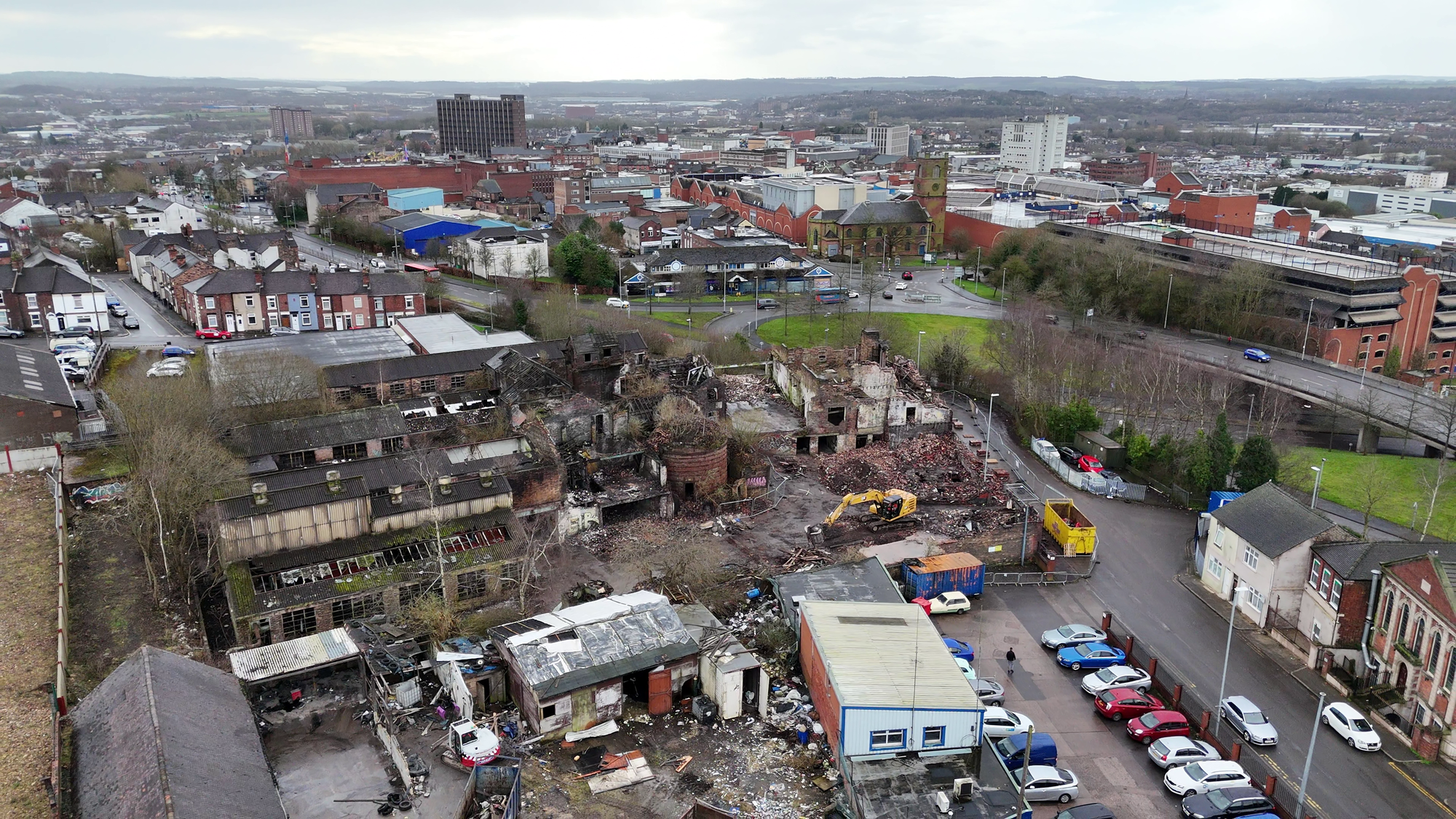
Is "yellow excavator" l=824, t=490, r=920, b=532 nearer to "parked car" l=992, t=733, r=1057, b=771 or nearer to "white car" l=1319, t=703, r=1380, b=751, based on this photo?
"parked car" l=992, t=733, r=1057, b=771

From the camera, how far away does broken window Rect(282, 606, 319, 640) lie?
87.2 feet

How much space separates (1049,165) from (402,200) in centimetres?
12664

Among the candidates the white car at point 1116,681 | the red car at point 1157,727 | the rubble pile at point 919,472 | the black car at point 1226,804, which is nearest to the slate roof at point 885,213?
the rubble pile at point 919,472

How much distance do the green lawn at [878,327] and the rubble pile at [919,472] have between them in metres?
16.0

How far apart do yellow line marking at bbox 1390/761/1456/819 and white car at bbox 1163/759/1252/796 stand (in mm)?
3821

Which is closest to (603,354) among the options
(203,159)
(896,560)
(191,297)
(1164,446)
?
(896,560)

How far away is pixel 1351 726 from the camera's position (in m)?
23.5

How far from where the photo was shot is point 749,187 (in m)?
121

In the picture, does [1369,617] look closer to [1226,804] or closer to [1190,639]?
[1190,639]

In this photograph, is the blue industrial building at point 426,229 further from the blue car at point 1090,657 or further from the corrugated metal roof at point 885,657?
the blue car at point 1090,657

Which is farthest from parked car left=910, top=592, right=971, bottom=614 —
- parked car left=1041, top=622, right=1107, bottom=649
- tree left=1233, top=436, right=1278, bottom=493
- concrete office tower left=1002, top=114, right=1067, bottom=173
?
concrete office tower left=1002, top=114, right=1067, bottom=173

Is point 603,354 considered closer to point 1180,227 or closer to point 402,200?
A: point 1180,227

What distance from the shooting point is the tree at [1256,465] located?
36906 mm

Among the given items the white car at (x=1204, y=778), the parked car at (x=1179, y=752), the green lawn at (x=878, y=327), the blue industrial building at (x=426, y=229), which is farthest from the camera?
the blue industrial building at (x=426, y=229)
